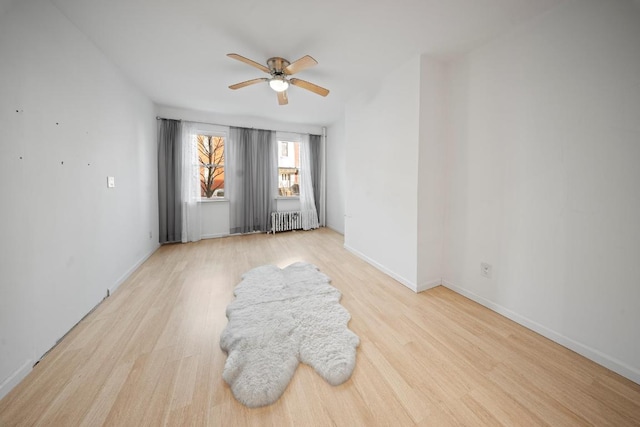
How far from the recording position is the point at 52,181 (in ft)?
5.12

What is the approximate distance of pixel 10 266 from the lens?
4.08 ft

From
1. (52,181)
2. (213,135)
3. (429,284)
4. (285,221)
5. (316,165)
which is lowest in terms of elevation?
(429,284)

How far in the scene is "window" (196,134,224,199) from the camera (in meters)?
4.43

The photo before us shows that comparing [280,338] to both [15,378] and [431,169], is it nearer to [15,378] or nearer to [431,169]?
[15,378]

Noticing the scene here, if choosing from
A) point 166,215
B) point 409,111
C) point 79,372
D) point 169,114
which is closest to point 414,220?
point 409,111

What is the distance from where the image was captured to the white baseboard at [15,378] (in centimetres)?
116

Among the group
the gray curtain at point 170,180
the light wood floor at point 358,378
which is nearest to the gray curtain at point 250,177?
the gray curtain at point 170,180

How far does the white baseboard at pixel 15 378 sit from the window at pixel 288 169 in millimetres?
4170

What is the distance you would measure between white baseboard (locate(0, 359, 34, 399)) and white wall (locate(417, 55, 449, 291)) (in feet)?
9.85

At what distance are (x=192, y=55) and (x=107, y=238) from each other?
2110mm

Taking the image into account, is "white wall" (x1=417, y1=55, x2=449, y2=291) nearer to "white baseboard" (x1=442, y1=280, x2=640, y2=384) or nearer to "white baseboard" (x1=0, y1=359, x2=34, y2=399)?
"white baseboard" (x1=442, y1=280, x2=640, y2=384)

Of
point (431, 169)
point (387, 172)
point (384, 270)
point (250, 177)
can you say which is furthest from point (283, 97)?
point (384, 270)

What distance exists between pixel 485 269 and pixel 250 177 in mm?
4232

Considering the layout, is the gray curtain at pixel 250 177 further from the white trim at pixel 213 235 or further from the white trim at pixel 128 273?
the white trim at pixel 128 273
